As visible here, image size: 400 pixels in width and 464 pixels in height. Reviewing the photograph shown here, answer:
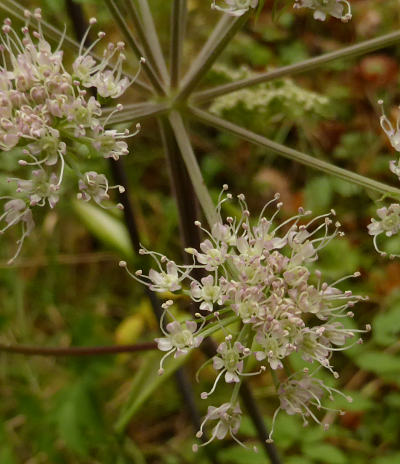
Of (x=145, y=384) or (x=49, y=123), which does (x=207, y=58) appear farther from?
(x=145, y=384)

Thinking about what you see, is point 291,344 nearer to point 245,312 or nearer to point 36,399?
point 245,312

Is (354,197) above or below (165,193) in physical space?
above

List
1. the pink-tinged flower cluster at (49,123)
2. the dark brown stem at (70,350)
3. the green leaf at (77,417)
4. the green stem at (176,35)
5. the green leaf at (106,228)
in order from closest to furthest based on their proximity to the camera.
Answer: the pink-tinged flower cluster at (49,123) < the green stem at (176,35) < the dark brown stem at (70,350) < the green leaf at (77,417) < the green leaf at (106,228)

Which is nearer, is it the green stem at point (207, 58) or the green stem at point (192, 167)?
the green stem at point (192, 167)

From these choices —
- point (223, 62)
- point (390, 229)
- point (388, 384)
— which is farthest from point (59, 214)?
point (390, 229)

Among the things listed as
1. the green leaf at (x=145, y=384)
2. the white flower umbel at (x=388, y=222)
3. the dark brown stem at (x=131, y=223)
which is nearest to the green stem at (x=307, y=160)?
the white flower umbel at (x=388, y=222)

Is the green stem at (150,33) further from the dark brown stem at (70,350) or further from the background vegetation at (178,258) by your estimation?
the dark brown stem at (70,350)

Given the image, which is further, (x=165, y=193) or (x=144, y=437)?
(x=165, y=193)

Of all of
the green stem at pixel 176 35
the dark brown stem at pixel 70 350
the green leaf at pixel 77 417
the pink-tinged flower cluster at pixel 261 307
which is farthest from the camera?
the green leaf at pixel 77 417
